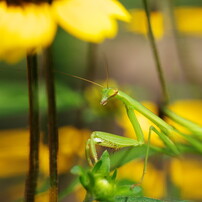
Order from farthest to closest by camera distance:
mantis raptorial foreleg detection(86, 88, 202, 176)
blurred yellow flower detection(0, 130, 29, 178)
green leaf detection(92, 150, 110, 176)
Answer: blurred yellow flower detection(0, 130, 29, 178), mantis raptorial foreleg detection(86, 88, 202, 176), green leaf detection(92, 150, 110, 176)

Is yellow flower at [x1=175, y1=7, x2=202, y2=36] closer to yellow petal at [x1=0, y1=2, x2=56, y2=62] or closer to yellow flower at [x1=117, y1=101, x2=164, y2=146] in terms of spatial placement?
yellow flower at [x1=117, y1=101, x2=164, y2=146]

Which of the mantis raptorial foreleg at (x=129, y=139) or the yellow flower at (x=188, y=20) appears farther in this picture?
the yellow flower at (x=188, y=20)

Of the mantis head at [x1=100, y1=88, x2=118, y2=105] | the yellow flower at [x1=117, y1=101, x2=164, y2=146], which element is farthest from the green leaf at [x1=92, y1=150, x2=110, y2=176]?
the yellow flower at [x1=117, y1=101, x2=164, y2=146]

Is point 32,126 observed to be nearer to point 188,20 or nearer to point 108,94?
point 108,94

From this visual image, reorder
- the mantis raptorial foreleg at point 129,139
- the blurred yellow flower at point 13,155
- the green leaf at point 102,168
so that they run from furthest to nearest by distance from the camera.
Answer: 1. the blurred yellow flower at point 13,155
2. the mantis raptorial foreleg at point 129,139
3. the green leaf at point 102,168

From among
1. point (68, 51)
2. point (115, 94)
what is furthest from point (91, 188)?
point (68, 51)

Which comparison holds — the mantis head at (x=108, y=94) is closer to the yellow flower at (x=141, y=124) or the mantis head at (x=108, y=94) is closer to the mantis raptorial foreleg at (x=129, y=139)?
the mantis raptorial foreleg at (x=129, y=139)

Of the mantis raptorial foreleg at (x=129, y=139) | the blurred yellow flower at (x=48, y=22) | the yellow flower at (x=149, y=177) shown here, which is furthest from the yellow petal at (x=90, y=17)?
the yellow flower at (x=149, y=177)
